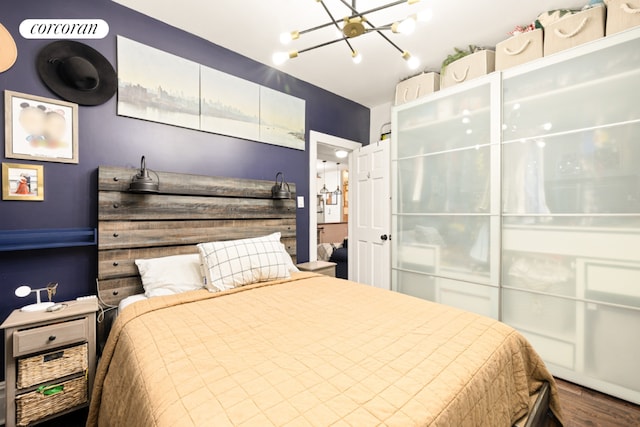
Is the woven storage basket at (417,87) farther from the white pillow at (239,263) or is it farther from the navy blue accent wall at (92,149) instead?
the white pillow at (239,263)

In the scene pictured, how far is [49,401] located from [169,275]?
85 centimetres

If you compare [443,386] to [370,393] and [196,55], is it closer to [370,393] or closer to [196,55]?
[370,393]

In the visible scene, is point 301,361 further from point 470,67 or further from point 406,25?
point 470,67

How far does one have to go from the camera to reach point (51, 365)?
5.08 ft

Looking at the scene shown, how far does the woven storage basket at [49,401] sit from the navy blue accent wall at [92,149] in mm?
576

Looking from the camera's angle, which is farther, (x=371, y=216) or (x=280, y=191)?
(x=371, y=216)

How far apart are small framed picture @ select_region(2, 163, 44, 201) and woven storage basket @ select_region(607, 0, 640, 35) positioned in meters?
3.89

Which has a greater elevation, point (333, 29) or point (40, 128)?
point (333, 29)

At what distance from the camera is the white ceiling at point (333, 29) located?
212 cm

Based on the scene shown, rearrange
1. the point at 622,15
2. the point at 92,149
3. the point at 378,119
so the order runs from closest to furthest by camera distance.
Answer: the point at 622,15 → the point at 92,149 → the point at 378,119

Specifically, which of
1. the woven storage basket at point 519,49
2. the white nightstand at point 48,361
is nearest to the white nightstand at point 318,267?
the white nightstand at point 48,361

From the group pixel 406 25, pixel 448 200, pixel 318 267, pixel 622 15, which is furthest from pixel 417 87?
pixel 318 267

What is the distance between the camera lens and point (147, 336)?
1250mm

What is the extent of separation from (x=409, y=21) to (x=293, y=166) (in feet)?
6.47
